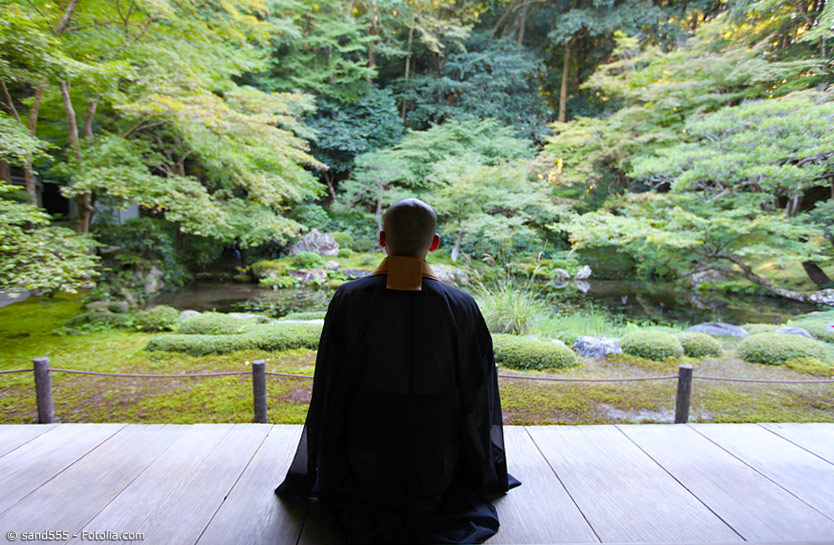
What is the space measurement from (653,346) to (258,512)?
334cm

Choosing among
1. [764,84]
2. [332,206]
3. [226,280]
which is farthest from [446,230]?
[764,84]

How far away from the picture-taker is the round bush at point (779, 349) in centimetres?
323

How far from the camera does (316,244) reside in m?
7.27

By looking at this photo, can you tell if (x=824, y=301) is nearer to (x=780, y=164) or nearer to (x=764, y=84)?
(x=780, y=164)

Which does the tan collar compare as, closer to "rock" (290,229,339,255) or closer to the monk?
the monk

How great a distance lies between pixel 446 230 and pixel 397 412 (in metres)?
6.11

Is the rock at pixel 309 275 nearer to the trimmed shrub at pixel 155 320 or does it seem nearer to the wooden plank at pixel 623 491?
the trimmed shrub at pixel 155 320

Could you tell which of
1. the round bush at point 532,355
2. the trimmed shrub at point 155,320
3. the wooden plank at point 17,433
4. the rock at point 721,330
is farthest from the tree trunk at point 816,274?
the trimmed shrub at point 155,320

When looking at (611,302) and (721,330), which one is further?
(611,302)

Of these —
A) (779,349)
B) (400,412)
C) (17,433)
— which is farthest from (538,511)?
(779,349)

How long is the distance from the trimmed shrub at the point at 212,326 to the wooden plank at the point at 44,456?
5.94 feet

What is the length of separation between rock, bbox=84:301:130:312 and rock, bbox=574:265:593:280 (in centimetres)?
758

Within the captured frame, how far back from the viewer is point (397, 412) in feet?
3.62

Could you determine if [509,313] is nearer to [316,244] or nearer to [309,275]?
[309,275]
